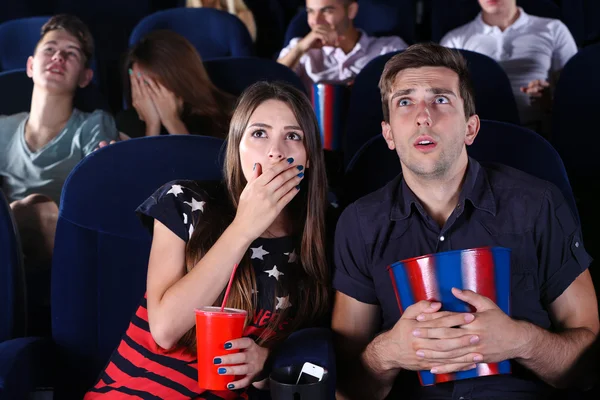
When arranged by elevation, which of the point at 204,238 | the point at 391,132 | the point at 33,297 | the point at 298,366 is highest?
the point at 391,132

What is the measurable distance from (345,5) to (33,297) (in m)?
1.49

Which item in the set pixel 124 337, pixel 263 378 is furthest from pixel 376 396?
pixel 124 337

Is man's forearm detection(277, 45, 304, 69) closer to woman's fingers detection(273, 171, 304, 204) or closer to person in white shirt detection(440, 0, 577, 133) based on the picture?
person in white shirt detection(440, 0, 577, 133)

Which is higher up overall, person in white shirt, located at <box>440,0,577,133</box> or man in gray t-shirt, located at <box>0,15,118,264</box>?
person in white shirt, located at <box>440,0,577,133</box>

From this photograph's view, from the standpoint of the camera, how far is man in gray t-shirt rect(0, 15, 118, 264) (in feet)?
6.56

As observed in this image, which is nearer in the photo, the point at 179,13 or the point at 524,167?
the point at 524,167

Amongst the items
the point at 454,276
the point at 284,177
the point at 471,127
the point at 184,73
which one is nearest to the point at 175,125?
the point at 184,73

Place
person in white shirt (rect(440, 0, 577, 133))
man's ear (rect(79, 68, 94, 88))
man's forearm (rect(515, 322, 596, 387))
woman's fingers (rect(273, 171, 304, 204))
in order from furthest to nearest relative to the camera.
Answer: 1. person in white shirt (rect(440, 0, 577, 133))
2. man's ear (rect(79, 68, 94, 88))
3. woman's fingers (rect(273, 171, 304, 204))
4. man's forearm (rect(515, 322, 596, 387))

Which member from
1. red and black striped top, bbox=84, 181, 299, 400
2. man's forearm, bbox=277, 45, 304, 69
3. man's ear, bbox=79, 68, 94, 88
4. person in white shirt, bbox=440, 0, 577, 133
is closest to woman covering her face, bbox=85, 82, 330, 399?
red and black striped top, bbox=84, 181, 299, 400

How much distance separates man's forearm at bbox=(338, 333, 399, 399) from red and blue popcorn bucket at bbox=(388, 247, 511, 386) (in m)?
0.18

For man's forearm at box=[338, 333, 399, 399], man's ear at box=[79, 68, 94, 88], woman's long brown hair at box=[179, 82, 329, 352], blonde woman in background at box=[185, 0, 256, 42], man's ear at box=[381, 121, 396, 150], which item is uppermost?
blonde woman in background at box=[185, 0, 256, 42]

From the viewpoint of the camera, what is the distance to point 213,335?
3.41ft

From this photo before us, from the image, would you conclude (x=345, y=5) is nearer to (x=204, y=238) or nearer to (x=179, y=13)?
(x=179, y=13)

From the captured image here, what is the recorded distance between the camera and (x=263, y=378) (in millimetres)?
1148
